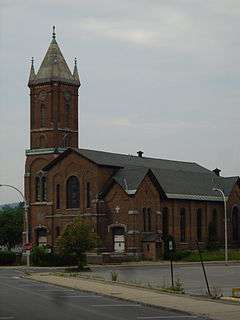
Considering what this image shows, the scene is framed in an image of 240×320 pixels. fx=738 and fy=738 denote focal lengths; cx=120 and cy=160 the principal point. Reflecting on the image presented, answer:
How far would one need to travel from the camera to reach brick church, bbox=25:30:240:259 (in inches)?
3273

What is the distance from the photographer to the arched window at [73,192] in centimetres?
8750

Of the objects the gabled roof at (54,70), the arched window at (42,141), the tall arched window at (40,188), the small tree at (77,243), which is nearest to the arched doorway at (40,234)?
the tall arched window at (40,188)

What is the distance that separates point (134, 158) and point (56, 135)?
1116 centimetres

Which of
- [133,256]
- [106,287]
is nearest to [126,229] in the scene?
[133,256]

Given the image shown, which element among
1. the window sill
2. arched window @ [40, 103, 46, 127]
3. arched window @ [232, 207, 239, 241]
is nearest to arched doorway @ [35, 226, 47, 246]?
the window sill

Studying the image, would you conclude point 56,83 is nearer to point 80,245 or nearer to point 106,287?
point 80,245

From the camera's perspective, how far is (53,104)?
96750mm

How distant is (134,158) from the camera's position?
9906 centimetres

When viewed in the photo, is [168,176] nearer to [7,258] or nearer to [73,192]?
[73,192]

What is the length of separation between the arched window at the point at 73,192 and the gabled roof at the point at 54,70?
1582 cm

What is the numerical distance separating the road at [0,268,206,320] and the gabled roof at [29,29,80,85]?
218 feet

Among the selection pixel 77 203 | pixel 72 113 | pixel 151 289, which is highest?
pixel 72 113

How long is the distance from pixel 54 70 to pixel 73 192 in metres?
18.6

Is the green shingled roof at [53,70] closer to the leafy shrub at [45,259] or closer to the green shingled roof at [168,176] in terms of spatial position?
the green shingled roof at [168,176]
